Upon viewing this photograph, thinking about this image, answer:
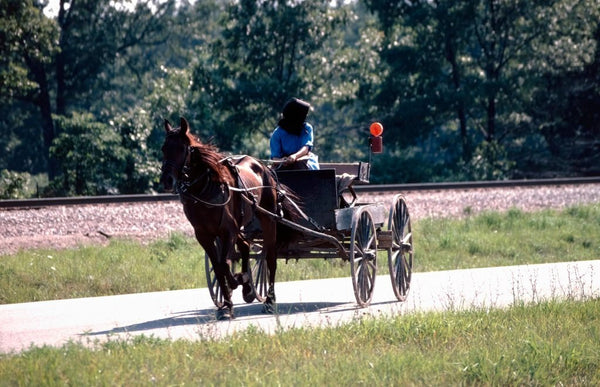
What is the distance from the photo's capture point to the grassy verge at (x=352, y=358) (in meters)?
7.63

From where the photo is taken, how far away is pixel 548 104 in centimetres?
4006

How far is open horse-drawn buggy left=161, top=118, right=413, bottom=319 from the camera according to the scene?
34.4ft

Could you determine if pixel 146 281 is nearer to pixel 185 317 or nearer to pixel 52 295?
pixel 52 295

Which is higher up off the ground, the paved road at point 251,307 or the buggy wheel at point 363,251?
the buggy wheel at point 363,251

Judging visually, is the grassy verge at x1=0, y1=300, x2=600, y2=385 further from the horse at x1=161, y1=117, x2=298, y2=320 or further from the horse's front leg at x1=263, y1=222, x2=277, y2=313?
the horse's front leg at x1=263, y1=222, x2=277, y2=313

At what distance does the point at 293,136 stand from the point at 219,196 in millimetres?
2053

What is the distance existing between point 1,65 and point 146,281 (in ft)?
82.4

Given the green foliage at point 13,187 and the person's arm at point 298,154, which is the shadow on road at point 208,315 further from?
the green foliage at point 13,187

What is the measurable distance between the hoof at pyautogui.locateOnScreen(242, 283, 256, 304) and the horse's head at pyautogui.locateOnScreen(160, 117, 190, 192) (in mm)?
2004

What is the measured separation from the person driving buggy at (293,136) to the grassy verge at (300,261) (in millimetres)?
3627

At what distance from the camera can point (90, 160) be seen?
106 feet

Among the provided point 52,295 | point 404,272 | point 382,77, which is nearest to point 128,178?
point 382,77

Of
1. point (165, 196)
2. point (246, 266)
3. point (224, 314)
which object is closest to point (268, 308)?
point (246, 266)

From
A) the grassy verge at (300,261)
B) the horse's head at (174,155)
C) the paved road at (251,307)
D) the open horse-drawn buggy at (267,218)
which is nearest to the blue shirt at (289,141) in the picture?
the open horse-drawn buggy at (267,218)
